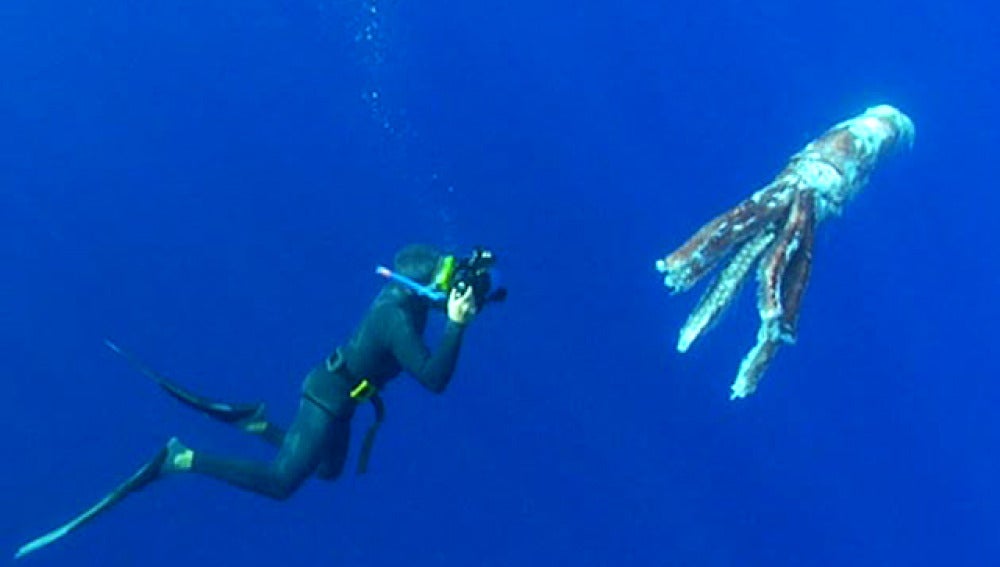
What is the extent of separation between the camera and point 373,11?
63.2 feet

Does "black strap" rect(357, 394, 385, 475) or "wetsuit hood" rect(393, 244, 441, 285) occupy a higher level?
"wetsuit hood" rect(393, 244, 441, 285)

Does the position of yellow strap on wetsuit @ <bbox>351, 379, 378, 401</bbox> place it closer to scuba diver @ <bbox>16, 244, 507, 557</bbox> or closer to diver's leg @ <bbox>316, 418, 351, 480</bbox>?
scuba diver @ <bbox>16, 244, 507, 557</bbox>

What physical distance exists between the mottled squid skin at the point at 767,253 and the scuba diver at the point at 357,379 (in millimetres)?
1412

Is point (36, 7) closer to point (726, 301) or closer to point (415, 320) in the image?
point (415, 320)

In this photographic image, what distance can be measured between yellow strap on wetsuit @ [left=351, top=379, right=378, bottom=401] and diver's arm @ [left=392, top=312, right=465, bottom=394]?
49 centimetres

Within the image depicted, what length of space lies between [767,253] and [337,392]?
134 inches

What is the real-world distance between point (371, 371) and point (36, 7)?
50.8 feet

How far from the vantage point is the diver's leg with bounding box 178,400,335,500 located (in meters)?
8.40

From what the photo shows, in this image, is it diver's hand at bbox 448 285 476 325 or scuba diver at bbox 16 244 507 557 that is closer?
diver's hand at bbox 448 285 476 325

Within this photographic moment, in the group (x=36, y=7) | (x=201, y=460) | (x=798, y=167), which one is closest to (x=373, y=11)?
(x=36, y=7)

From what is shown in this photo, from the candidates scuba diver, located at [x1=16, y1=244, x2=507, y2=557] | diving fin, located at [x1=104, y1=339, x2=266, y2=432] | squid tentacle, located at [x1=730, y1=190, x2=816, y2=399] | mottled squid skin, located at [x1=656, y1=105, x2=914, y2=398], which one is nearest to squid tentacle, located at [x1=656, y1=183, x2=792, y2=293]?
mottled squid skin, located at [x1=656, y1=105, x2=914, y2=398]

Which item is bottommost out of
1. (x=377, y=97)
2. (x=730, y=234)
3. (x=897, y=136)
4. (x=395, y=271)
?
(x=730, y=234)

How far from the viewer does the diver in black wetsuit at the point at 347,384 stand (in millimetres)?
7277

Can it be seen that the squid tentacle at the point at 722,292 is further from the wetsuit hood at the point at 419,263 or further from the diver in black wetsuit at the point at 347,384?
the wetsuit hood at the point at 419,263
